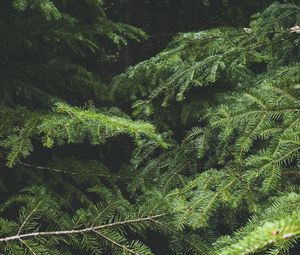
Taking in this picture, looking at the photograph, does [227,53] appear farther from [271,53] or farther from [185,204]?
[185,204]

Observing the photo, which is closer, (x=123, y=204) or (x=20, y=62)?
(x=123, y=204)

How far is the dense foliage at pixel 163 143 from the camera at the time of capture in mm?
2195

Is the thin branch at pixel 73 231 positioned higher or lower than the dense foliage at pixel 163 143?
lower

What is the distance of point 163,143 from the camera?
2.52 m

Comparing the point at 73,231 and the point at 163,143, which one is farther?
the point at 163,143

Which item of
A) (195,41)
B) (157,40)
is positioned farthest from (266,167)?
(157,40)

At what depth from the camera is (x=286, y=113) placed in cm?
228

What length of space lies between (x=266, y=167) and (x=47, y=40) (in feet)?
9.90

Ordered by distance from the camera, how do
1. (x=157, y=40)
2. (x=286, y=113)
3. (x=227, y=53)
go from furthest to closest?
(x=157, y=40), (x=227, y=53), (x=286, y=113)

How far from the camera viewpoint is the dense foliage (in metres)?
→ 2.20

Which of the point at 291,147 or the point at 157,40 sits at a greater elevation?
the point at 157,40

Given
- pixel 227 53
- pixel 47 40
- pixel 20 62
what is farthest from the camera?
pixel 47 40

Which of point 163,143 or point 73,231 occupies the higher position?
point 163,143

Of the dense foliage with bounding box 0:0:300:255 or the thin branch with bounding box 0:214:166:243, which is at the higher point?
the dense foliage with bounding box 0:0:300:255
